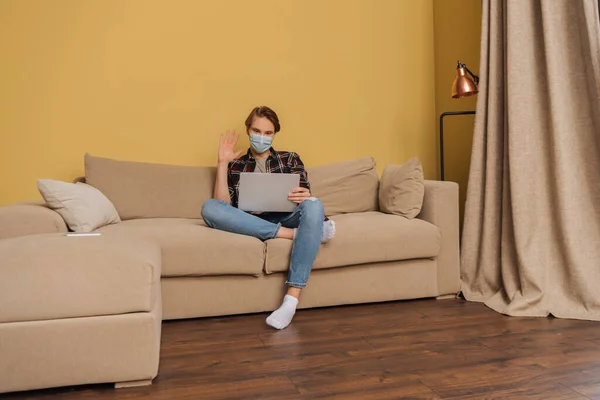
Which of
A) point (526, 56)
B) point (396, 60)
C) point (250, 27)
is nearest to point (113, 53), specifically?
point (250, 27)

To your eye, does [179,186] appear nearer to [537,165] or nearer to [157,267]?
[157,267]

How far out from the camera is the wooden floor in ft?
5.66

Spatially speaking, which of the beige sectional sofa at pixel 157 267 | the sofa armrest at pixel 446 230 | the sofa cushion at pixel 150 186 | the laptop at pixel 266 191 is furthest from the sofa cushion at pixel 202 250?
the sofa armrest at pixel 446 230

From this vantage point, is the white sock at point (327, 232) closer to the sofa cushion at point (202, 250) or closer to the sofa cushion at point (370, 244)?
the sofa cushion at point (370, 244)

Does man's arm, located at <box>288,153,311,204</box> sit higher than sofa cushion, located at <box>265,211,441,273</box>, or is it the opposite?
man's arm, located at <box>288,153,311,204</box>

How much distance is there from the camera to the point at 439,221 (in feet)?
9.59

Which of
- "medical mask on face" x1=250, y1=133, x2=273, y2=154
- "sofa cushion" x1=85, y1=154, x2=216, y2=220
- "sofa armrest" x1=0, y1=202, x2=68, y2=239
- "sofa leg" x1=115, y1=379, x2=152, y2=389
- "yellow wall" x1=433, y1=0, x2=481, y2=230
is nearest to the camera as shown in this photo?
"sofa leg" x1=115, y1=379, x2=152, y2=389

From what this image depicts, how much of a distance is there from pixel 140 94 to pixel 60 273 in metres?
1.93

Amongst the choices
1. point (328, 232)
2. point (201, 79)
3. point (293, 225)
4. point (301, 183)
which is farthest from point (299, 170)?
point (201, 79)

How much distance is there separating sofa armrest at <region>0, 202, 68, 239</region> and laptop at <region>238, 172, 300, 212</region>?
80 centimetres

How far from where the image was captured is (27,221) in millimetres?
2320

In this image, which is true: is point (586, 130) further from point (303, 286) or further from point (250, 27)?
point (250, 27)

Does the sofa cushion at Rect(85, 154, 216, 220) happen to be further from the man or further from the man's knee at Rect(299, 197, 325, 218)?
the man's knee at Rect(299, 197, 325, 218)

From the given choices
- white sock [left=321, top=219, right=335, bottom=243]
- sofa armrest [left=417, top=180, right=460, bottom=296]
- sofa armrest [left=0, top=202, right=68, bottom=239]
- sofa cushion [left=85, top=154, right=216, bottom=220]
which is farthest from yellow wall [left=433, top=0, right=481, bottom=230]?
sofa armrest [left=0, top=202, right=68, bottom=239]
